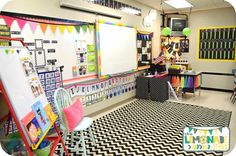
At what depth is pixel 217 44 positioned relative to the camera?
6020 millimetres

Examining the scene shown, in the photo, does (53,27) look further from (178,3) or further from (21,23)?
(178,3)

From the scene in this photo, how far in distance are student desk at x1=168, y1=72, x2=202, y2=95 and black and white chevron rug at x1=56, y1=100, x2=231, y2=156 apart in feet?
2.11

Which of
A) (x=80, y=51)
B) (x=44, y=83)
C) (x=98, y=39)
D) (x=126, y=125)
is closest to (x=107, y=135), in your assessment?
(x=126, y=125)

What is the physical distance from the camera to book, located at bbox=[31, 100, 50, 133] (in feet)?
5.56

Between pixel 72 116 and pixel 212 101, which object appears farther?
pixel 212 101

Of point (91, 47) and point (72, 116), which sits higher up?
point (91, 47)

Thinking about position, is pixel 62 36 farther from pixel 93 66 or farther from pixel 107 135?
pixel 107 135

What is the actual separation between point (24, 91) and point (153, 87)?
3796 mm

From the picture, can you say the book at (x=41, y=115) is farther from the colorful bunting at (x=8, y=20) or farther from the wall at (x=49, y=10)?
the wall at (x=49, y=10)

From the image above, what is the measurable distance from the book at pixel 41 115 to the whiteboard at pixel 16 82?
0.05m

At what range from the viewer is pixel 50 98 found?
296 centimetres

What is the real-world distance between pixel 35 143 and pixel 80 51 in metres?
2.26

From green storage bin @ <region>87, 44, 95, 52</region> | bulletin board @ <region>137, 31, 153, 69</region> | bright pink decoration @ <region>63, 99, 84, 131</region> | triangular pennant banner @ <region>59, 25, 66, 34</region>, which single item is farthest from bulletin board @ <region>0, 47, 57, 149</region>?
bulletin board @ <region>137, 31, 153, 69</region>

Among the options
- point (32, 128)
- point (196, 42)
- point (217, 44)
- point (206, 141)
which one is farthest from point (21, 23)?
point (217, 44)
